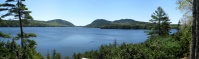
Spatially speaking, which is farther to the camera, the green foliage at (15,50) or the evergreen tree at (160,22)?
the evergreen tree at (160,22)

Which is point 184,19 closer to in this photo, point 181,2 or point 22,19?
point 181,2

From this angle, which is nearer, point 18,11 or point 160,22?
point 18,11

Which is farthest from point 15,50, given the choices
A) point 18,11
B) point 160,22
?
point 160,22

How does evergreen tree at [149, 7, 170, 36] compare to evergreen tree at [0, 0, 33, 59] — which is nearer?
evergreen tree at [0, 0, 33, 59]

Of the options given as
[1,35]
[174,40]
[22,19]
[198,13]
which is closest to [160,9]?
[174,40]

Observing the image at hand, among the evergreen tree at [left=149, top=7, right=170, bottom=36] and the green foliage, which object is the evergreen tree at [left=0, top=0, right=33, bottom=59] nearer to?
the green foliage

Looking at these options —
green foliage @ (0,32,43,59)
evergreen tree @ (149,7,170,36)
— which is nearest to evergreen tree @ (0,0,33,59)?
green foliage @ (0,32,43,59)

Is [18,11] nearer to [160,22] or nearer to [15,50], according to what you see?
[15,50]

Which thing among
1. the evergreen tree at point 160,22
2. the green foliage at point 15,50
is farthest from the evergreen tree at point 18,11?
the evergreen tree at point 160,22

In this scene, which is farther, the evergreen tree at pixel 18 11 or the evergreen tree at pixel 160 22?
the evergreen tree at pixel 160 22

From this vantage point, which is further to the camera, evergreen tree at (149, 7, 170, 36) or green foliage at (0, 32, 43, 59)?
evergreen tree at (149, 7, 170, 36)

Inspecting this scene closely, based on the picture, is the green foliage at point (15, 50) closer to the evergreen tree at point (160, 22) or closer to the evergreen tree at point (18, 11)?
the evergreen tree at point (18, 11)

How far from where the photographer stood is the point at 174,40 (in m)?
24.4

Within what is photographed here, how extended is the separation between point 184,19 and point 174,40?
1295cm
